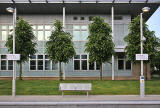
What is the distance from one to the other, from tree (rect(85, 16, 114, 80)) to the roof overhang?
21.8 ft

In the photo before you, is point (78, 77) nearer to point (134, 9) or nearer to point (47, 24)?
point (47, 24)

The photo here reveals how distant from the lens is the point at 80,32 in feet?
107

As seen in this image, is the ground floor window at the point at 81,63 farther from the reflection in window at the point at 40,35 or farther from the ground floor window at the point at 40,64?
the reflection in window at the point at 40,35

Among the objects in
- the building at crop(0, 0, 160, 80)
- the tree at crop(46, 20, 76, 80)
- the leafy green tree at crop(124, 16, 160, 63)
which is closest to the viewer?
the tree at crop(46, 20, 76, 80)

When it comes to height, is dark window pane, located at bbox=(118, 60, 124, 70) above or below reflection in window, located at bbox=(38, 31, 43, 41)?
below

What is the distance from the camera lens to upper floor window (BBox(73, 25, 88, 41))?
3244 centimetres

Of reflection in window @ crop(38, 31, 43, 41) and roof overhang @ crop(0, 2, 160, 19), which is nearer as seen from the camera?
roof overhang @ crop(0, 2, 160, 19)

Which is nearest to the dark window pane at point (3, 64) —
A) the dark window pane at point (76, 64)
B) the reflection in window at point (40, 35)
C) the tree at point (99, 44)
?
the reflection in window at point (40, 35)

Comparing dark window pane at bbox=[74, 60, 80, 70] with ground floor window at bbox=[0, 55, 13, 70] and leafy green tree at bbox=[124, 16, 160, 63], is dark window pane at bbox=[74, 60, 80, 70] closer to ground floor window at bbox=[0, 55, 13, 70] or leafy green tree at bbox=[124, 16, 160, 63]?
leafy green tree at bbox=[124, 16, 160, 63]

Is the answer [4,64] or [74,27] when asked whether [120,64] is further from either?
[4,64]

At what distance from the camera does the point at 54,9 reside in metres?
32.4

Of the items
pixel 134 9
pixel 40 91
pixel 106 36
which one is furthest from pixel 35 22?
pixel 40 91

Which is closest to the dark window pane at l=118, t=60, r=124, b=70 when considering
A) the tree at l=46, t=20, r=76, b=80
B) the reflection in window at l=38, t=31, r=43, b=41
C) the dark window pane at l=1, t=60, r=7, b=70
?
the tree at l=46, t=20, r=76, b=80

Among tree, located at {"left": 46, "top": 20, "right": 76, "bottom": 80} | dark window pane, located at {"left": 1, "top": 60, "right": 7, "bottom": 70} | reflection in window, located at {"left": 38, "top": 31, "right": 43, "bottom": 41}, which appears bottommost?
dark window pane, located at {"left": 1, "top": 60, "right": 7, "bottom": 70}
